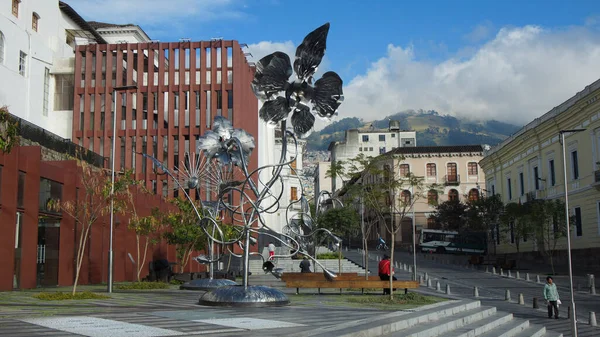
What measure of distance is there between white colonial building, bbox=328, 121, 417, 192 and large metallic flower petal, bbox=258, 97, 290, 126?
328 ft

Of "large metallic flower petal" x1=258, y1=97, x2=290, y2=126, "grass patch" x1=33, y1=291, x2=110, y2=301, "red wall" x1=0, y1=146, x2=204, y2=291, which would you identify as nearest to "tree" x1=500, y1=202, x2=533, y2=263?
"red wall" x1=0, y1=146, x2=204, y2=291

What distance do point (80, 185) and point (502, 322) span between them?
68.5ft

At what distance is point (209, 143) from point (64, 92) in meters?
42.1

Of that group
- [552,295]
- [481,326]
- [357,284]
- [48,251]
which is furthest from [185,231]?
[481,326]

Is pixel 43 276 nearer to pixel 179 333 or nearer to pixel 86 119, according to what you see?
pixel 179 333

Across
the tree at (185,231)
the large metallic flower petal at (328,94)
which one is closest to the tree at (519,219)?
the tree at (185,231)

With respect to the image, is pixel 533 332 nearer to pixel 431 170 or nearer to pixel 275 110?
pixel 275 110

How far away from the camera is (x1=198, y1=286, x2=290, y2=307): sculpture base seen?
53.1ft

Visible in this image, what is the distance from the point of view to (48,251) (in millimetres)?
27469

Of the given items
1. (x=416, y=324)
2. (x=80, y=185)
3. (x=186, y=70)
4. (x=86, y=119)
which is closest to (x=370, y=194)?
(x=80, y=185)

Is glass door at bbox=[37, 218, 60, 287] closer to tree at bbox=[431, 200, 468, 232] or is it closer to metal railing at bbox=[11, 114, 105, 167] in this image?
metal railing at bbox=[11, 114, 105, 167]

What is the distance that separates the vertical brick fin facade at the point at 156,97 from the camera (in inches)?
2195

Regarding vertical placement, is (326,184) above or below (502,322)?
above

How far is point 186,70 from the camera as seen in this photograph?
56594mm
